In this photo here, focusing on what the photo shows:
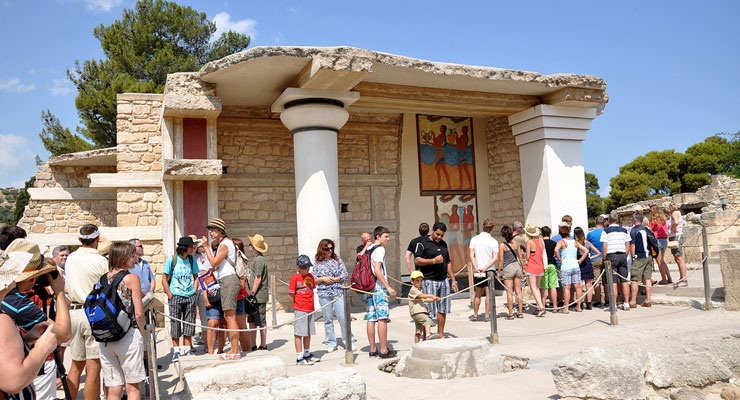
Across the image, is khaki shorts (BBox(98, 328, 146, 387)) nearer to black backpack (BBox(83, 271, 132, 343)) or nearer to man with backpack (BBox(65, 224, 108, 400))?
black backpack (BBox(83, 271, 132, 343))

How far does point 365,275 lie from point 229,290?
4.79 feet

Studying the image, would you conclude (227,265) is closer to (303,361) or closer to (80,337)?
(303,361)

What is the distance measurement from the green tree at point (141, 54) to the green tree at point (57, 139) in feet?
1.75

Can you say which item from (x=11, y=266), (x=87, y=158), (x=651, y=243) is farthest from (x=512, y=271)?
(x=87, y=158)

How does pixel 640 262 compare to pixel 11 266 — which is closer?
pixel 11 266

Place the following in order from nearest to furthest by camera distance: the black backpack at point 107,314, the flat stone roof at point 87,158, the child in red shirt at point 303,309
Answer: the black backpack at point 107,314 → the child in red shirt at point 303,309 → the flat stone roof at point 87,158

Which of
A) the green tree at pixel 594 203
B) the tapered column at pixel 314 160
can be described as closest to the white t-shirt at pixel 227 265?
the tapered column at pixel 314 160

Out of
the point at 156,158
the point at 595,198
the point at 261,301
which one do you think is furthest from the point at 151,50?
the point at 595,198

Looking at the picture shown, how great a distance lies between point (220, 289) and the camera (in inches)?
233

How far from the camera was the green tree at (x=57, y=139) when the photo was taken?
1697 cm

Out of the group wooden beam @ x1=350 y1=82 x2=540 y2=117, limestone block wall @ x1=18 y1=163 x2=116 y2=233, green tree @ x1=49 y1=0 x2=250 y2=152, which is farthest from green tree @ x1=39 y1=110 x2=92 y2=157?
wooden beam @ x1=350 y1=82 x2=540 y2=117

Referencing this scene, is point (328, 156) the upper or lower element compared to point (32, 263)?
upper

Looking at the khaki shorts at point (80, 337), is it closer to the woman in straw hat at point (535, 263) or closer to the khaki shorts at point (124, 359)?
the khaki shorts at point (124, 359)

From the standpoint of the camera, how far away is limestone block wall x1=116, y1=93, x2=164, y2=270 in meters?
8.84
